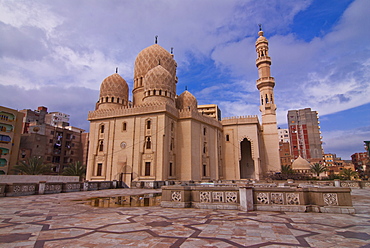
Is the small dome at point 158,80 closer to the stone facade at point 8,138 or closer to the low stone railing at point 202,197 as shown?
the low stone railing at point 202,197

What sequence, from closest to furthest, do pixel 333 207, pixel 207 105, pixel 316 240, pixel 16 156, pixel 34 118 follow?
pixel 316 240 → pixel 333 207 → pixel 16 156 → pixel 34 118 → pixel 207 105

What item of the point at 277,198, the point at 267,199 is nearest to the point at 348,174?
the point at 277,198

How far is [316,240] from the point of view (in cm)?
421

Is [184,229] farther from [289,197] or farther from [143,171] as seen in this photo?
[143,171]

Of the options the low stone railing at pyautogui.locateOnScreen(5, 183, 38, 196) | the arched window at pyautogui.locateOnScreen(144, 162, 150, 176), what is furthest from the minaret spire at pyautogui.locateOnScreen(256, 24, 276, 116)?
the low stone railing at pyautogui.locateOnScreen(5, 183, 38, 196)

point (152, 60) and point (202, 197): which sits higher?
point (152, 60)

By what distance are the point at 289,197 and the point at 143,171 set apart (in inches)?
717

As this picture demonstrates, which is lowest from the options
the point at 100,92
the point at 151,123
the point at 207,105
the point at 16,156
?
the point at 16,156

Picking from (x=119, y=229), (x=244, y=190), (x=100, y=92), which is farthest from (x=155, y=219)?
(x=100, y=92)

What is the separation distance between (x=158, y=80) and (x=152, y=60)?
199 inches

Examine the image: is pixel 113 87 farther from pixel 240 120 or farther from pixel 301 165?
pixel 301 165

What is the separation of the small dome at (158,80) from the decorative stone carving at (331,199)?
73.3 ft

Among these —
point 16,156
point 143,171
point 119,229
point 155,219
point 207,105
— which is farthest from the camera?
point 207,105

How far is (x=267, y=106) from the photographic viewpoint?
3491 cm
